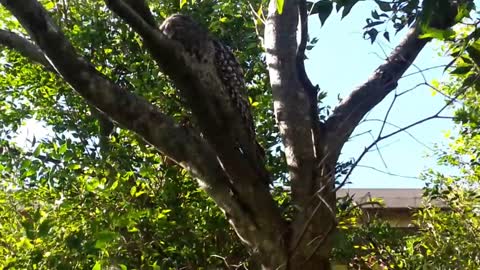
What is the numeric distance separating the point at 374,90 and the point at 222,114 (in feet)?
2.04

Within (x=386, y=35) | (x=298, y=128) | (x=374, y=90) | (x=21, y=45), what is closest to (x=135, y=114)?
(x=21, y=45)

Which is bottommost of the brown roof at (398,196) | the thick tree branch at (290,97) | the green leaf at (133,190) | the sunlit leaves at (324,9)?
the sunlit leaves at (324,9)

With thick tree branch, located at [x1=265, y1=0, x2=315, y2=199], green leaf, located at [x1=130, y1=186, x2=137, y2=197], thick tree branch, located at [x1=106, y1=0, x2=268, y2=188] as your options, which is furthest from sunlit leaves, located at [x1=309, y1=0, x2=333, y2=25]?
green leaf, located at [x1=130, y1=186, x2=137, y2=197]

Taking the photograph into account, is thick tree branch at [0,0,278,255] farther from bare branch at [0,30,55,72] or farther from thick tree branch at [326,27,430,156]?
thick tree branch at [326,27,430,156]

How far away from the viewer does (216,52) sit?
106 inches

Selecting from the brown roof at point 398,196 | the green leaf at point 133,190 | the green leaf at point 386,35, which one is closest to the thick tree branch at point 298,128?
the green leaf at point 386,35

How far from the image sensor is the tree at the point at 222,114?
6.28 feet

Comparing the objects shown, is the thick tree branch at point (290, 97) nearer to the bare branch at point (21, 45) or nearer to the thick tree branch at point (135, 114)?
the thick tree branch at point (135, 114)

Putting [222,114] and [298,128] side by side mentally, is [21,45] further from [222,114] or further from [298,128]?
[298,128]

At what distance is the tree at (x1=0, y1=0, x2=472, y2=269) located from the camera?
1.91 meters

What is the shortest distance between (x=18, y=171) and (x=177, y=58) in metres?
0.80

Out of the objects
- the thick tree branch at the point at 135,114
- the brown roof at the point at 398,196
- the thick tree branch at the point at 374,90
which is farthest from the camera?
the brown roof at the point at 398,196

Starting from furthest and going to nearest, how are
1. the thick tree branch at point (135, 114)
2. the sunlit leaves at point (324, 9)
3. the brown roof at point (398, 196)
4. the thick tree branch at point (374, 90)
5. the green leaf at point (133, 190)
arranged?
the brown roof at point (398, 196)
the green leaf at point (133, 190)
the thick tree branch at point (374, 90)
the thick tree branch at point (135, 114)
the sunlit leaves at point (324, 9)

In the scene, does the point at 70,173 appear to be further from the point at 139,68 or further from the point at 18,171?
the point at 139,68
